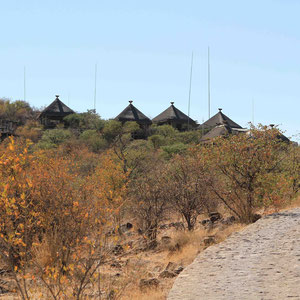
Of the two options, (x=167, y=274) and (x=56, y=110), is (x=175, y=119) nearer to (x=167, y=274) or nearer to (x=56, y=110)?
(x=56, y=110)

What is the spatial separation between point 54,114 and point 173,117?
12.8 meters

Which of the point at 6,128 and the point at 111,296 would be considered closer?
the point at 111,296

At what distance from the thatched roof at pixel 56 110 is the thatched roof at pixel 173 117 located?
9581 millimetres

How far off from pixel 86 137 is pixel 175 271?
33.0 m

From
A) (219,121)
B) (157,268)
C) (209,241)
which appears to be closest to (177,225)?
(209,241)

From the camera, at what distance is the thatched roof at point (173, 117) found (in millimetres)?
49219

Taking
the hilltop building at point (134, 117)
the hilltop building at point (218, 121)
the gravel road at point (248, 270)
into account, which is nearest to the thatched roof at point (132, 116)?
the hilltop building at point (134, 117)

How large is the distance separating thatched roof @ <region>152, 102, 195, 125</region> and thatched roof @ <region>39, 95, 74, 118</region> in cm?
958

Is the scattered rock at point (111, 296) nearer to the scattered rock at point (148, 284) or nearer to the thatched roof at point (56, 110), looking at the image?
the scattered rock at point (148, 284)

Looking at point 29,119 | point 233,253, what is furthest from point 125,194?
point 29,119

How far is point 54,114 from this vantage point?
4978 cm

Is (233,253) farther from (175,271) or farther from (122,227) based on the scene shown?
(122,227)

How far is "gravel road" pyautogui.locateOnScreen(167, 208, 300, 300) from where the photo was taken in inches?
233

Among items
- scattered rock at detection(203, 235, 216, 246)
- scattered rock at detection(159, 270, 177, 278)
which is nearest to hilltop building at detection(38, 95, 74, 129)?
scattered rock at detection(203, 235, 216, 246)
